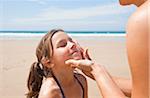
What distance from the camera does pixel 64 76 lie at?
2.03 metres

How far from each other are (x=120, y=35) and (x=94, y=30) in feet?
5.58

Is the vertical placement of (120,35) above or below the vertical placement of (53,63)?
below

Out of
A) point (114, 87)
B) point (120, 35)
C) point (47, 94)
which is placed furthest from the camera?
point (120, 35)

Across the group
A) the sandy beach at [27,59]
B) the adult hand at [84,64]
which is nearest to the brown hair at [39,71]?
the adult hand at [84,64]

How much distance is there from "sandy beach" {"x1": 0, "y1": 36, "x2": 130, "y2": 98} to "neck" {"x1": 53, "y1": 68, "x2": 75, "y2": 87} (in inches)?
70.6

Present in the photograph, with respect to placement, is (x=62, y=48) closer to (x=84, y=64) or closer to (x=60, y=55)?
(x=60, y=55)

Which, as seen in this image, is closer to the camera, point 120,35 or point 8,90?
point 8,90

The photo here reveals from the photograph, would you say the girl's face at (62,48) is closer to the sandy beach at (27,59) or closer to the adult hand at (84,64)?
the adult hand at (84,64)

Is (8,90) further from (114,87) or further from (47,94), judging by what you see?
(114,87)

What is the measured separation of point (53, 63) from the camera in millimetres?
1971

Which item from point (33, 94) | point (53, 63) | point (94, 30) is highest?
point (53, 63)

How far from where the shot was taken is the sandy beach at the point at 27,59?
3.99 metres

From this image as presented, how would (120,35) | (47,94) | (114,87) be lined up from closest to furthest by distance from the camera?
(114,87) → (47,94) → (120,35)

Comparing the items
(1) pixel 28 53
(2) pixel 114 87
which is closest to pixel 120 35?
(1) pixel 28 53
